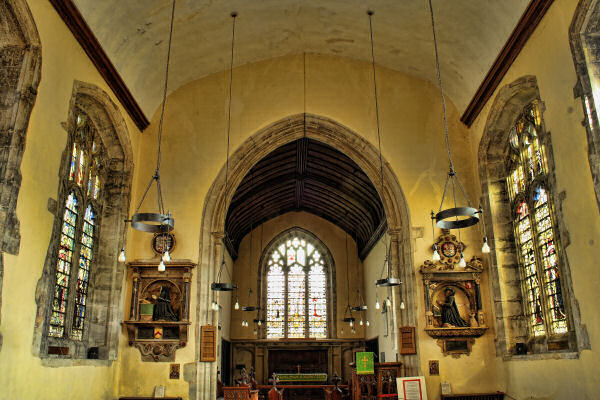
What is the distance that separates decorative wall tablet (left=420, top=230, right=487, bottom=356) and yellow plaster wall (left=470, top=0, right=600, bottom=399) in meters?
1.86

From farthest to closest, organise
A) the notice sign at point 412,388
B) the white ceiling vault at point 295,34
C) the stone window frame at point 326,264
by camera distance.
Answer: the stone window frame at point 326,264
the notice sign at point 412,388
the white ceiling vault at point 295,34

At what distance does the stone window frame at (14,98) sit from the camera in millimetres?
6977

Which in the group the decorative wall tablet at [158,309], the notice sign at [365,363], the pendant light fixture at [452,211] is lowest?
the notice sign at [365,363]

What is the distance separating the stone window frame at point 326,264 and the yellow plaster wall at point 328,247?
13cm

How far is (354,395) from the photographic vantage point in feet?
36.0

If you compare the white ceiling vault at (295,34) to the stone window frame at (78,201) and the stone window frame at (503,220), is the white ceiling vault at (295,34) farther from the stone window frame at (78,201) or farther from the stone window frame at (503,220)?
the stone window frame at (78,201)

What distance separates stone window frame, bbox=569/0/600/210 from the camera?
7.16m

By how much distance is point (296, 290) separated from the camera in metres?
23.0

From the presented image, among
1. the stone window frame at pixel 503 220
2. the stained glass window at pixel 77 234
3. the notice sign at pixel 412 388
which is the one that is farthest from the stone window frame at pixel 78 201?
the stone window frame at pixel 503 220

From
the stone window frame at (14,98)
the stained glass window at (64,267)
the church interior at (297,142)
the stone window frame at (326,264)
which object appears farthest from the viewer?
the stone window frame at (326,264)

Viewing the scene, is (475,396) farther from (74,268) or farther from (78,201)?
(78,201)

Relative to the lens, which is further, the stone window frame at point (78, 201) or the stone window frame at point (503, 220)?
the stone window frame at point (503, 220)

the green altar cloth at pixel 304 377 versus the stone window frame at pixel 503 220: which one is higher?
the stone window frame at pixel 503 220

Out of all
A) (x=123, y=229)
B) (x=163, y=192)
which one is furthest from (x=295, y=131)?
(x=123, y=229)
